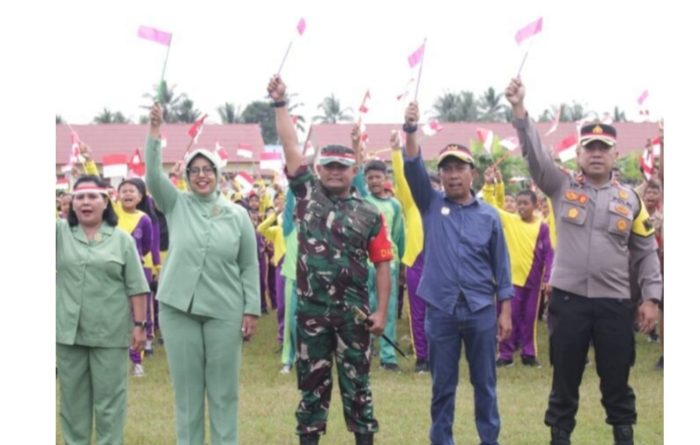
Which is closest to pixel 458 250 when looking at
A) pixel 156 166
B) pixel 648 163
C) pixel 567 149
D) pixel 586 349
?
pixel 586 349

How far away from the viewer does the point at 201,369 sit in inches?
266

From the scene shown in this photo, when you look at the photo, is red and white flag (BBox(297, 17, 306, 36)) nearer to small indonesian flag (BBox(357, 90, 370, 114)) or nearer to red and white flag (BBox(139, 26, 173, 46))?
red and white flag (BBox(139, 26, 173, 46))

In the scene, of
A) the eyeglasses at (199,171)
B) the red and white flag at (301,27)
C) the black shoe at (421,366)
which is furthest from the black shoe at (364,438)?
the black shoe at (421,366)

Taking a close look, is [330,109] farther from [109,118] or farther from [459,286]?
[459,286]

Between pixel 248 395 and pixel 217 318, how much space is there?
3107mm

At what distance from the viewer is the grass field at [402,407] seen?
7871mm

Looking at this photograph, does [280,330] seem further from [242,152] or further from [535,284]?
[242,152]

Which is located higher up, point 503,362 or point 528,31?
point 528,31

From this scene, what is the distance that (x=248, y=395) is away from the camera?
9633mm

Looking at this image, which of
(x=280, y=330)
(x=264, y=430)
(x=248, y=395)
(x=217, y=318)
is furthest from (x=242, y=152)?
(x=217, y=318)

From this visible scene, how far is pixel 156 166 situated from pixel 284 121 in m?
0.86

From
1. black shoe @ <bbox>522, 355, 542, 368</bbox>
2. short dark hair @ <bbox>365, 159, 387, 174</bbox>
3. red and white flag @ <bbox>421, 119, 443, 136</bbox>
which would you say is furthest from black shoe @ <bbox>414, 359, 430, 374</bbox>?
red and white flag @ <bbox>421, 119, 443, 136</bbox>

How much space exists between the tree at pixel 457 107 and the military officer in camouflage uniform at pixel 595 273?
6816 centimetres

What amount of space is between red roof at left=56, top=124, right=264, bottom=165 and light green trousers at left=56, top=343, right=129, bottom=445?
131 feet
